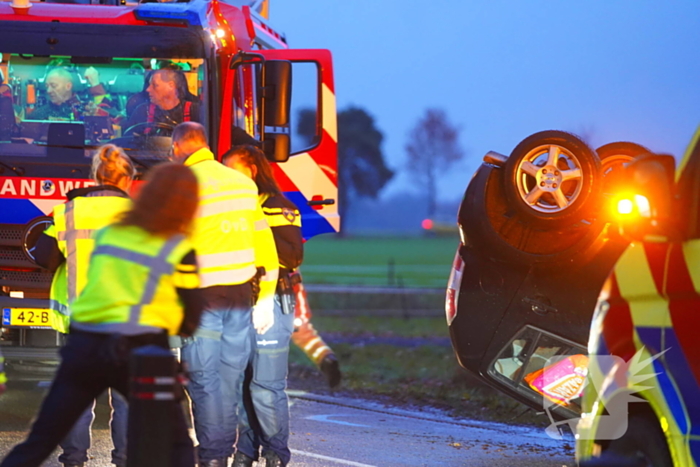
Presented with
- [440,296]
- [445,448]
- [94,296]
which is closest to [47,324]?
[445,448]

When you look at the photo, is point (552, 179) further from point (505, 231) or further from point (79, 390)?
point (79, 390)

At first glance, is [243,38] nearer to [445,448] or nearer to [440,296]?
[445,448]

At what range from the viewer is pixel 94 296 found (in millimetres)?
4520

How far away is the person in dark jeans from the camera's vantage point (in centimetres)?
450

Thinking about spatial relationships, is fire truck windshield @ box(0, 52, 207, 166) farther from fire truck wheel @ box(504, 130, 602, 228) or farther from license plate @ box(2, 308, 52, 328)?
fire truck wheel @ box(504, 130, 602, 228)

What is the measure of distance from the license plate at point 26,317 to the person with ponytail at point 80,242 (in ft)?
6.27

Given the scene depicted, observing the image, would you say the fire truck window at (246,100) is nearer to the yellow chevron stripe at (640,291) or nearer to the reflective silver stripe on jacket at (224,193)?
the reflective silver stripe on jacket at (224,193)

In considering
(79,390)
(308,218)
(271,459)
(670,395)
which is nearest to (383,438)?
(271,459)

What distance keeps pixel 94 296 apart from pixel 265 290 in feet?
5.46

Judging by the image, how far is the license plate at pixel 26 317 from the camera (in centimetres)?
796

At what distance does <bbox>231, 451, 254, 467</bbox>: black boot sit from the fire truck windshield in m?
2.71

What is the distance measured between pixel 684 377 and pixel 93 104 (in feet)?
18.5

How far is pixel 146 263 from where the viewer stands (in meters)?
4.53

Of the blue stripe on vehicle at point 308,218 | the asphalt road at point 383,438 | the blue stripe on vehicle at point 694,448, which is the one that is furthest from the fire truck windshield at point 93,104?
the blue stripe on vehicle at point 694,448
